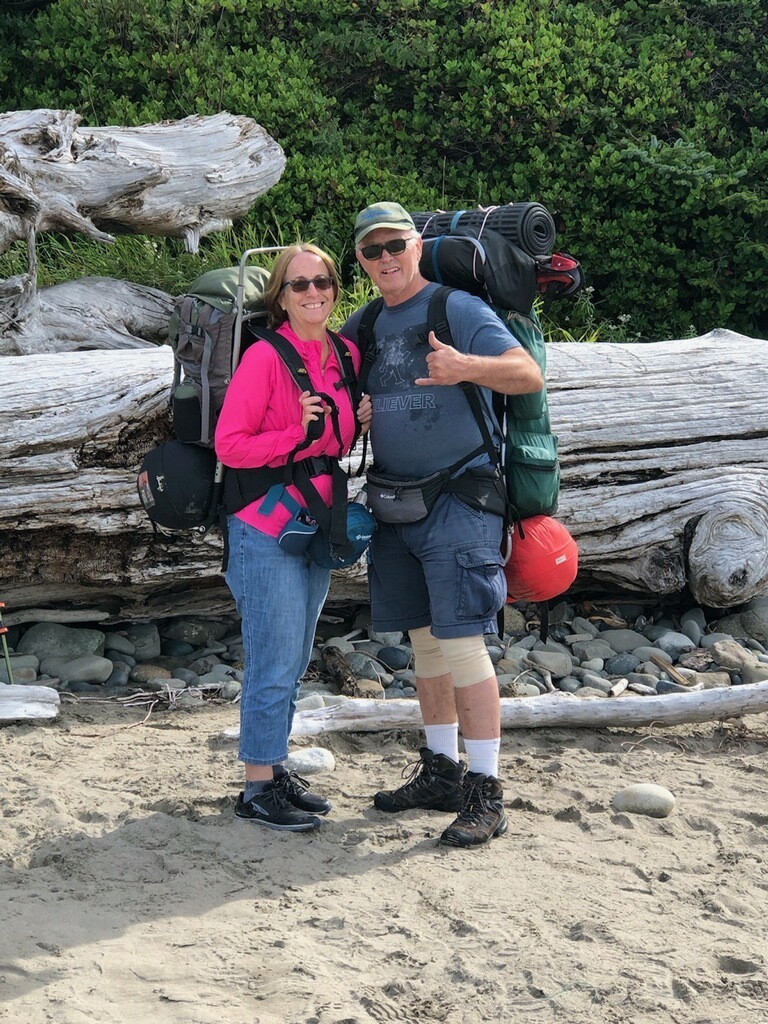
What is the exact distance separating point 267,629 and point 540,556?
106cm

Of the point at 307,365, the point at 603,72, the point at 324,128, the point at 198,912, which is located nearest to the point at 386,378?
the point at 307,365

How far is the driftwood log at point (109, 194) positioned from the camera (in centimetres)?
730

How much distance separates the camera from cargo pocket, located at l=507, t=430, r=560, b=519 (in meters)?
4.17

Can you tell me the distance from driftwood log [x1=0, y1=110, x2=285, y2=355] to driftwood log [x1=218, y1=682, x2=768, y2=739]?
11.7 feet

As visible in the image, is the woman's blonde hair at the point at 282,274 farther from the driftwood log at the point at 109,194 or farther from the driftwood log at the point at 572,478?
the driftwood log at the point at 109,194

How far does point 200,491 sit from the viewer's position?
4.05m

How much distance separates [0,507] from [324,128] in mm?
5248

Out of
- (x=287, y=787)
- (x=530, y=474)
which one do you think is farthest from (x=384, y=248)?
(x=287, y=787)

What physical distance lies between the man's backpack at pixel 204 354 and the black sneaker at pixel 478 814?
63.5 inches

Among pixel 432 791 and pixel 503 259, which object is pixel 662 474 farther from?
pixel 432 791

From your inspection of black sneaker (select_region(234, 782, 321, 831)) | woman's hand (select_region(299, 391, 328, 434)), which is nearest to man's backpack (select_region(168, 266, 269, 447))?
woman's hand (select_region(299, 391, 328, 434))

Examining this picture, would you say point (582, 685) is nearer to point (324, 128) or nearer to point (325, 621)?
point (325, 621)

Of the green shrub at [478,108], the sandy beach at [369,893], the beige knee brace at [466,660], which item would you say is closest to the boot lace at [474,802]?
the sandy beach at [369,893]

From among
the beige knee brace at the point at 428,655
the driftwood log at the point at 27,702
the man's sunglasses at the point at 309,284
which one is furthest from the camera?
the driftwood log at the point at 27,702
